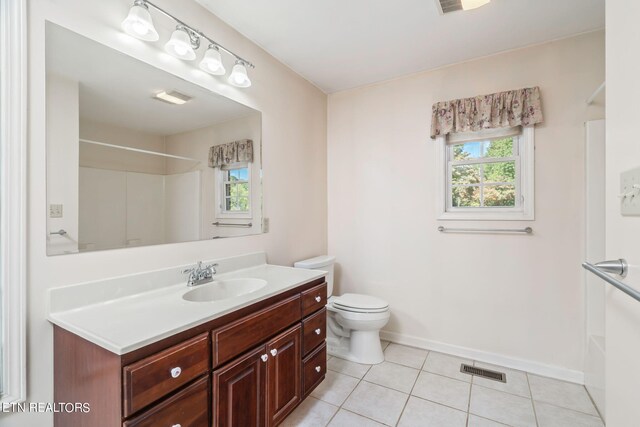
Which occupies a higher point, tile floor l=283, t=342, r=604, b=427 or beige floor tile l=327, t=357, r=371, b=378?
tile floor l=283, t=342, r=604, b=427

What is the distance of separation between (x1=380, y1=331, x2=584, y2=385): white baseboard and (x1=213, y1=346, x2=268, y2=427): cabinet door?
1652mm

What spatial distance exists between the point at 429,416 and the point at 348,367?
2.26ft

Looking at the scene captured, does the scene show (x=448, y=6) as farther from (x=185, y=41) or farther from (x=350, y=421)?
(x=350, y=421)

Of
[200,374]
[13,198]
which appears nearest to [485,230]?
[200,374]

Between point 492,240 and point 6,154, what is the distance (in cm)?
281

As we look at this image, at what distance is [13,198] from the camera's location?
990 millimetres

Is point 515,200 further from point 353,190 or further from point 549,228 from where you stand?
point 353,190

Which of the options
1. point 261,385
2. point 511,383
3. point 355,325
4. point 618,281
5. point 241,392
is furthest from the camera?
point 355,325

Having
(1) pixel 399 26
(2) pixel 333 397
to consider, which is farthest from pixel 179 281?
(1) pixel 399 26

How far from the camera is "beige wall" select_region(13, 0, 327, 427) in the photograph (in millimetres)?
1047

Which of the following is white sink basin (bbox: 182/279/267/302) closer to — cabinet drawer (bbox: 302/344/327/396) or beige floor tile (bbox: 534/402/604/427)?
cabinet drawer (bbox: 302/344/327/396)

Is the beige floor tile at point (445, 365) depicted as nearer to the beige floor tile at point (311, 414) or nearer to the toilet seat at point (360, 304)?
the toilet seat at point (360, 304)

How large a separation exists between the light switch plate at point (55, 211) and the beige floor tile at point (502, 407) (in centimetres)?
238

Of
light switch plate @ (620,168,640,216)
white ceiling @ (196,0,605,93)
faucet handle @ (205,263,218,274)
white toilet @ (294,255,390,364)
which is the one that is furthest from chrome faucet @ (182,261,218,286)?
light switch plate @ (620,168,640,216)
